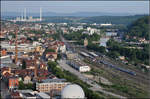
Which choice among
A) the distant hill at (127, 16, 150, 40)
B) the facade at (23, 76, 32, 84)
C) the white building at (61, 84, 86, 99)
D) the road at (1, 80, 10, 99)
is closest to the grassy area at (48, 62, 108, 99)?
the white building at (61, 84, 86, 99)

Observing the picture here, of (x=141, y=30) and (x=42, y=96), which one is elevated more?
(x=141, y=30)

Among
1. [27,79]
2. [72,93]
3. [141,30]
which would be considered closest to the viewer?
[72,93]

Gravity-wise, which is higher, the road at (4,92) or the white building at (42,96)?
the white building at (42,96)

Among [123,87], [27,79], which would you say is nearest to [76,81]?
[123,87]

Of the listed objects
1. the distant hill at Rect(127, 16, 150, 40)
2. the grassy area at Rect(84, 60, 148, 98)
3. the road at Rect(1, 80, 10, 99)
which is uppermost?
the distant hill at Rect(127, 16, 150, 40)

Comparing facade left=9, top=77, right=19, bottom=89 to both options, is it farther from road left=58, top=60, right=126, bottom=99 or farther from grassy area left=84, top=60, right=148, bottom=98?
grassy area left=84, top=60, right=148, bottom=98

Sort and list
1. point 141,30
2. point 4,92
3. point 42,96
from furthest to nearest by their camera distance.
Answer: point 141,30
point 4,92
point 42,96

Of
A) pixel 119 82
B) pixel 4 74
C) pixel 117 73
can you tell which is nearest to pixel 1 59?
pixel 4 74

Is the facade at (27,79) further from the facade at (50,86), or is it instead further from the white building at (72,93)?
the white building at (72,93)

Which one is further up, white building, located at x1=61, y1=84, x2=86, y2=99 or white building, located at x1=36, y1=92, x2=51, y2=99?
white building, located at x1=61, y1=84, x2=86, y2=99

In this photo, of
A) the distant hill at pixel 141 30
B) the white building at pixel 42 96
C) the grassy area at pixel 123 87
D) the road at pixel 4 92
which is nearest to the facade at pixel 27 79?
the road at pixel 4 92

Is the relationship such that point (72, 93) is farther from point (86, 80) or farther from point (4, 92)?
point (86, 80)

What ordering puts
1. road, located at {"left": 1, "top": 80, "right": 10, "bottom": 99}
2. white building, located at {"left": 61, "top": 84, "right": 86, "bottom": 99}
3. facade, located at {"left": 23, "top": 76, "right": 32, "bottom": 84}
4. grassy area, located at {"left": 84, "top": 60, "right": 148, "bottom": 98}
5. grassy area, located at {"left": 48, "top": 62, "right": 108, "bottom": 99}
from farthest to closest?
facade, located at {"left": 23, "top": 76, "right": 32, "bottom": 84}, road, located at {"left": 1, "top": 80, "right": 10, "bottom": 99}, grassy area, located at {"left": 84, "top": 60, "right": 148, "bottom": 98}, grassy area, located at {"left": 48, "top": 62, "right": 108, "bottom": 99}, white building, located at {"left": 61, "top": 84, "right": 86, "bottom": 99}
